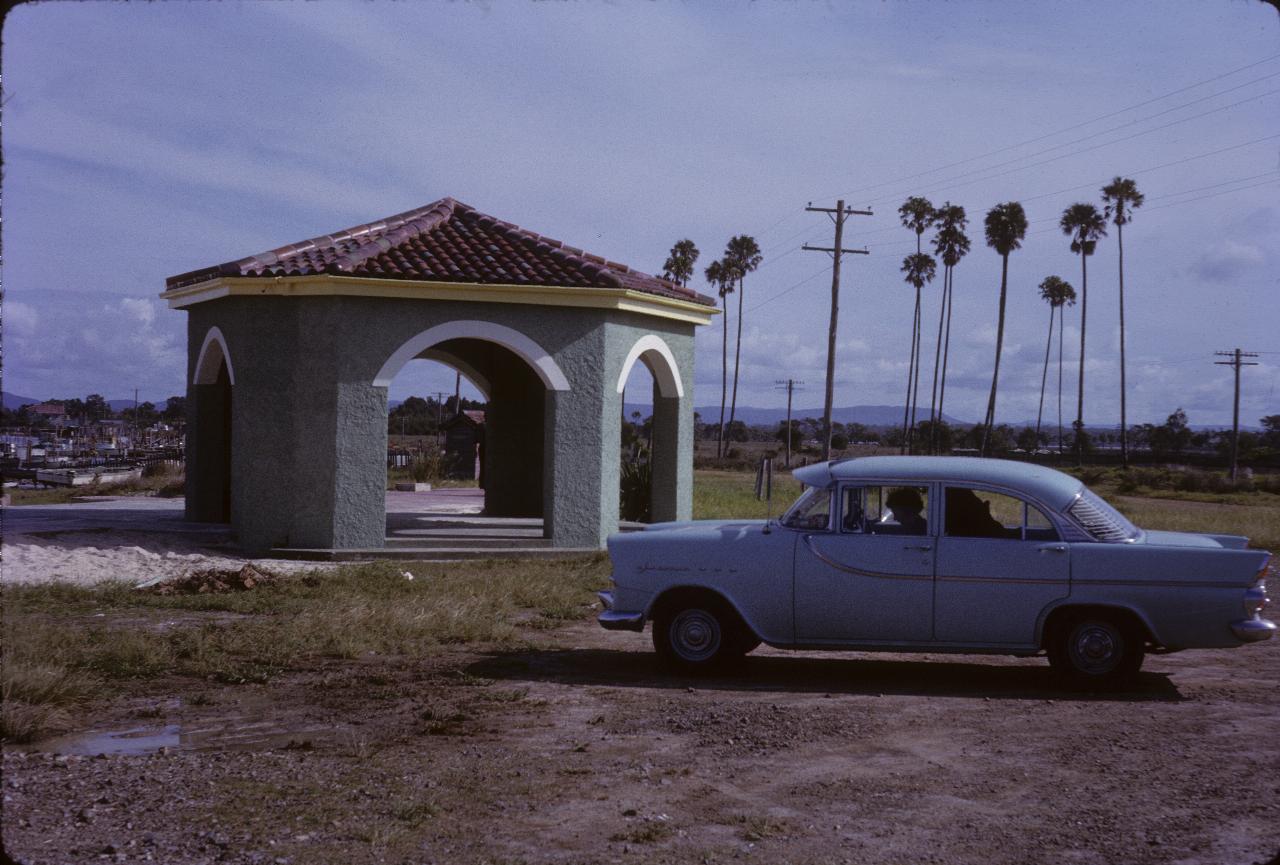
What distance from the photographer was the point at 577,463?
57.6 ft

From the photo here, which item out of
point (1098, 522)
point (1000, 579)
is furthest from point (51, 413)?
point (1098, 522)

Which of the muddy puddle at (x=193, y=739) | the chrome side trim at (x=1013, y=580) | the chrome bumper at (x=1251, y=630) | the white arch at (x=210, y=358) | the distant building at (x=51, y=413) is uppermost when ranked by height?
the distant building at (x=51, y=413)

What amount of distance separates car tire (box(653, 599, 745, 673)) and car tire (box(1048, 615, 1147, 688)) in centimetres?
240

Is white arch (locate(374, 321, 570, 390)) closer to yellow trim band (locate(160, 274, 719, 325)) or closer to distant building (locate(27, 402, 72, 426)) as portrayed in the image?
yellow trim band (locate(160, 274, 719, 325))

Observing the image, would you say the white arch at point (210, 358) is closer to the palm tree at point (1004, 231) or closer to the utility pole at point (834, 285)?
the utility pole at point (834, 285)

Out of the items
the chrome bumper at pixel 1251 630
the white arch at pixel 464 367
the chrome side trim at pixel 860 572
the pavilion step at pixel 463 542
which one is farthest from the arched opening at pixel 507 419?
the chrome bumper at pixel 1251 630

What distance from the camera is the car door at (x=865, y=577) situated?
29.7 ft

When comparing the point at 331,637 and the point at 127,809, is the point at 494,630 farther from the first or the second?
the point at 127,809

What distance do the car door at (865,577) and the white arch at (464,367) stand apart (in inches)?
570

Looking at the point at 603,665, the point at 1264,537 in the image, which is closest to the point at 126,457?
the point at 1264,537

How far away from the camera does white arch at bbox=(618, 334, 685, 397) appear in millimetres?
18719

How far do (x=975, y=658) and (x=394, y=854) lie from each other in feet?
22.4

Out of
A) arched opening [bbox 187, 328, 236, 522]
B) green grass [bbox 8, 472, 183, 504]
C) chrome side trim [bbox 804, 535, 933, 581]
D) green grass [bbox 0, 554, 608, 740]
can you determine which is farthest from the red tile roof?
green grass [bbox 8, 472, 183, 504]

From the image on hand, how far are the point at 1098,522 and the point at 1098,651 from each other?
0.94 metres
